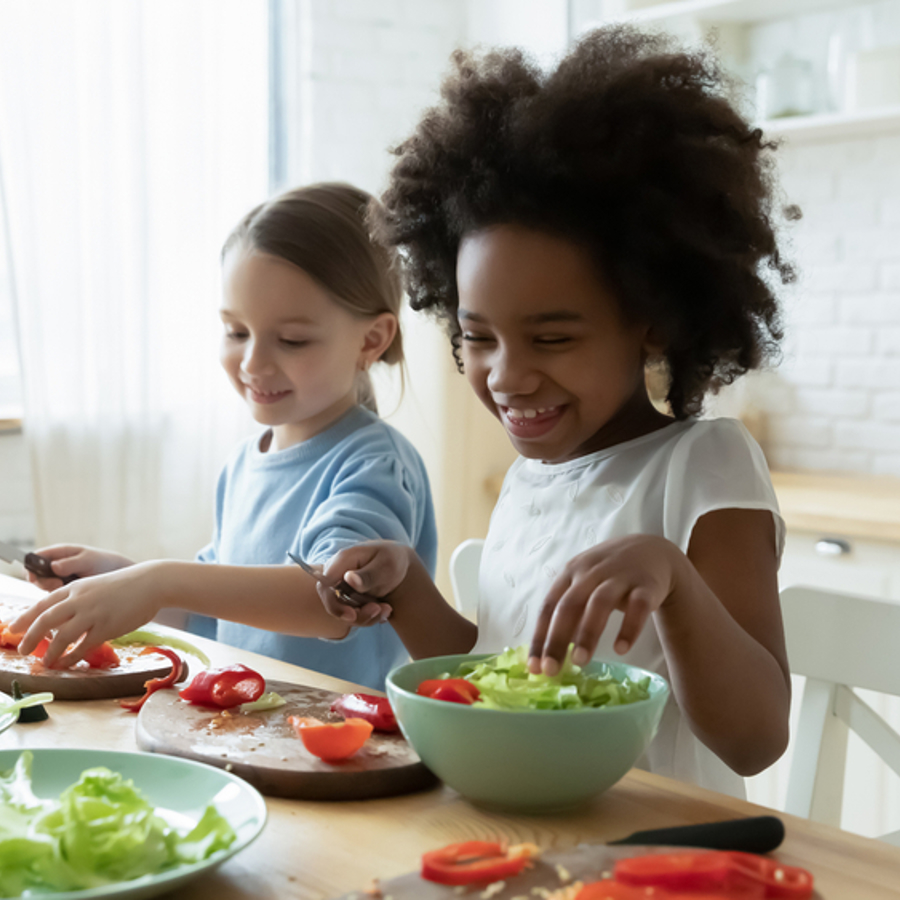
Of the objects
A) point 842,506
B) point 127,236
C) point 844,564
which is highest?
point 127,236

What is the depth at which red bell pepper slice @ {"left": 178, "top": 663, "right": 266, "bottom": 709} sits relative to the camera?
0.81 metres

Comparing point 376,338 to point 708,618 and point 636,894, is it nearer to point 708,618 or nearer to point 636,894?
point 708,618

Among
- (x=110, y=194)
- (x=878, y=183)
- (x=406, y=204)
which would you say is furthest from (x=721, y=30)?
(x=406, y=204)

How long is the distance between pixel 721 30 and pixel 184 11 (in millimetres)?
1357

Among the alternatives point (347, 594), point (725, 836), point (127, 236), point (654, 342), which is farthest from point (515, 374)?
point (127, 236)

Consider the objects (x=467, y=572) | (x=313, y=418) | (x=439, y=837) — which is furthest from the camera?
(x=313, y=418)

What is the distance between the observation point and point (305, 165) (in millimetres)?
2943

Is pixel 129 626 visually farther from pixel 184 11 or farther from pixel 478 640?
pixel 184 11

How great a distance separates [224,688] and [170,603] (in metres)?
0.26

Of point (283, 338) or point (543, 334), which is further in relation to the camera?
point (283, 338)

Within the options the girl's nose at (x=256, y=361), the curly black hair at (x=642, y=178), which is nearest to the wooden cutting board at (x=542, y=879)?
the curly black hair at (x=642, y=178)

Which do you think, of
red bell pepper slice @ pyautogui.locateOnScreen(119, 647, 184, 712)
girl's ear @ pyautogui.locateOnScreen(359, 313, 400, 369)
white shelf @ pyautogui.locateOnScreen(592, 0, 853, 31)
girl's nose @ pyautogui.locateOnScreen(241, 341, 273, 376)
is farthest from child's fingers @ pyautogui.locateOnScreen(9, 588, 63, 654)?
white shelf @ pyautogui.locateOnScreen(592, 0, 853, 31)

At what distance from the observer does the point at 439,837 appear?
2.04 feet

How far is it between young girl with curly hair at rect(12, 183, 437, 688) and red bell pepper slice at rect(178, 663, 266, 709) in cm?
36
